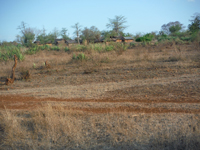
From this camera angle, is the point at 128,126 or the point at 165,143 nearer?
the point at 165,143

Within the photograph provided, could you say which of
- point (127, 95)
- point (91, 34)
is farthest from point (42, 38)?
point (127, 95)

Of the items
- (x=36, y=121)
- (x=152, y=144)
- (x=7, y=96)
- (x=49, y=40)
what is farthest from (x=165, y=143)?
(x=49, y=40)

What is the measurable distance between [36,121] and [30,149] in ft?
3.26

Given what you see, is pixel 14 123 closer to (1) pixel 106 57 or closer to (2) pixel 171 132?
(2) pixel 171 132

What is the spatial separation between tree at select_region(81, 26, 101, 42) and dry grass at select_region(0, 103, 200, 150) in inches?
1440

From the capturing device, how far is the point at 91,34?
4334 cm

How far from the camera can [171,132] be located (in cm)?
374

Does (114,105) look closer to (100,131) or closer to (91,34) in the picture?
(100,131)

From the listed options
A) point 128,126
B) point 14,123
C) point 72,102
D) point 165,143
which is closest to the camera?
point 165,143

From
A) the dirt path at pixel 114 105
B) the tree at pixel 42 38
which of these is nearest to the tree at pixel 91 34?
the tree at pixel 42 38

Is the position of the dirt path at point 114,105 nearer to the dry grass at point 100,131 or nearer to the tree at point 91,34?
the dry grass at point 100,131

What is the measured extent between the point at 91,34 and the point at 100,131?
40.6 meters

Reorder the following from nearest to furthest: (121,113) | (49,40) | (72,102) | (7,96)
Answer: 1. (121,113)
2. (72,102)
3. (7,96)
4. (49,40)

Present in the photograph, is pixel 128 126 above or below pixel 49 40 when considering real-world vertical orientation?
below
